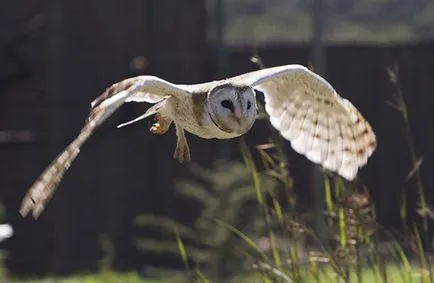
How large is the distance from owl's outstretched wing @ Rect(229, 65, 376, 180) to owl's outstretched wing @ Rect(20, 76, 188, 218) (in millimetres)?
772

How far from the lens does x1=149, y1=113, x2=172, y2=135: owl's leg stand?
17.8 ft

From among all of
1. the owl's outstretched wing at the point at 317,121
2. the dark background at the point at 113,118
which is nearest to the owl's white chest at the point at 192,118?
the owl's outstretched wing at the point at 317,121

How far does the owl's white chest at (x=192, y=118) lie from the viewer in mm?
5152

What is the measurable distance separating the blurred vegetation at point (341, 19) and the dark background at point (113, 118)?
8.13ft

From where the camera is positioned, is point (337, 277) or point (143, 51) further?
point (143, 51)

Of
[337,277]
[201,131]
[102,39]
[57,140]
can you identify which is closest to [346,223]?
[337,277]

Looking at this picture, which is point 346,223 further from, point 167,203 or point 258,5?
point 258,5

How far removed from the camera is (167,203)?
13.0m

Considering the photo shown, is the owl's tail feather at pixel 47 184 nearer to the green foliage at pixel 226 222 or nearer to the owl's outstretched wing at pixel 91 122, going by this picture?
the owl's outstretched wing at pixel 91 122

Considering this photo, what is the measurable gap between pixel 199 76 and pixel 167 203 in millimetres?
1149

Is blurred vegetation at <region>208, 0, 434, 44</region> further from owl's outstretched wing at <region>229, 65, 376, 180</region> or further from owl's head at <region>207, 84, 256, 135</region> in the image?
owl's head at <region>207, 84, 256, 135</region>

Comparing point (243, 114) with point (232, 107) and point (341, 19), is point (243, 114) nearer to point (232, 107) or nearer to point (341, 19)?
point (232, 107)

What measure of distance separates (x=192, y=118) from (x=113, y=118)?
7577 mm

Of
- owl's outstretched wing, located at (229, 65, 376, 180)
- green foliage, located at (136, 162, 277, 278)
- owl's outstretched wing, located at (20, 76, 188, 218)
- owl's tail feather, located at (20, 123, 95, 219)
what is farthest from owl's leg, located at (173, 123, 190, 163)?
green foliage, located at (136, 162, 277, 278)
